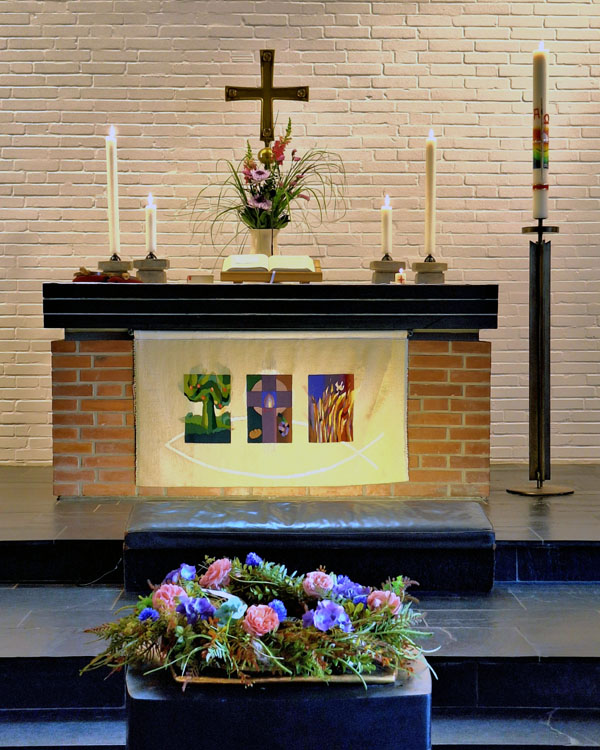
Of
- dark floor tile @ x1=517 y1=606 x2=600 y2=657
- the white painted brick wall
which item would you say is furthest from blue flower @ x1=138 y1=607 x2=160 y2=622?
the white painted brick wall

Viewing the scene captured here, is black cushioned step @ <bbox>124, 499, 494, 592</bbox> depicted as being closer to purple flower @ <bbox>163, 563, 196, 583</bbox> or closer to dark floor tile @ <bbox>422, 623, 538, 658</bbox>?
dark floor tile @ <bbox>422, 623, 538, 658</bbox>

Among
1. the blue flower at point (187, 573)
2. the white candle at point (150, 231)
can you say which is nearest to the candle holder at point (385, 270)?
the white candle at point (150, 231)

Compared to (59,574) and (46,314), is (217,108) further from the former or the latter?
(59,574)

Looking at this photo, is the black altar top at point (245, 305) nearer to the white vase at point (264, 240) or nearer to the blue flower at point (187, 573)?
the white vase at point (264, 240)

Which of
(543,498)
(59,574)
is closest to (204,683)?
(59,574)

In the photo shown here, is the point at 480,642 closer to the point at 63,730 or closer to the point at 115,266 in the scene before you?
the point at 63,730

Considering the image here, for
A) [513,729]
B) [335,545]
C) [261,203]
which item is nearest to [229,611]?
[513,729]

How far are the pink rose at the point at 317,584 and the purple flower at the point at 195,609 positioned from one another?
0.20 m

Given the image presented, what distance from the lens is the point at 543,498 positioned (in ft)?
12.9

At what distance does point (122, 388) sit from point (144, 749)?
225 centimetres

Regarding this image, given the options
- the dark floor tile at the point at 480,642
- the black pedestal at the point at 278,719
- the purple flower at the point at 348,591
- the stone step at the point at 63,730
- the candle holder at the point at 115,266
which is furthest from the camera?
the candle holder at the point at 115,266

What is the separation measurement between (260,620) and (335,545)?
1.29m

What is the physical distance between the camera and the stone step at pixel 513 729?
2.29m

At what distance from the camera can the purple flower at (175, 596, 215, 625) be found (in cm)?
175
